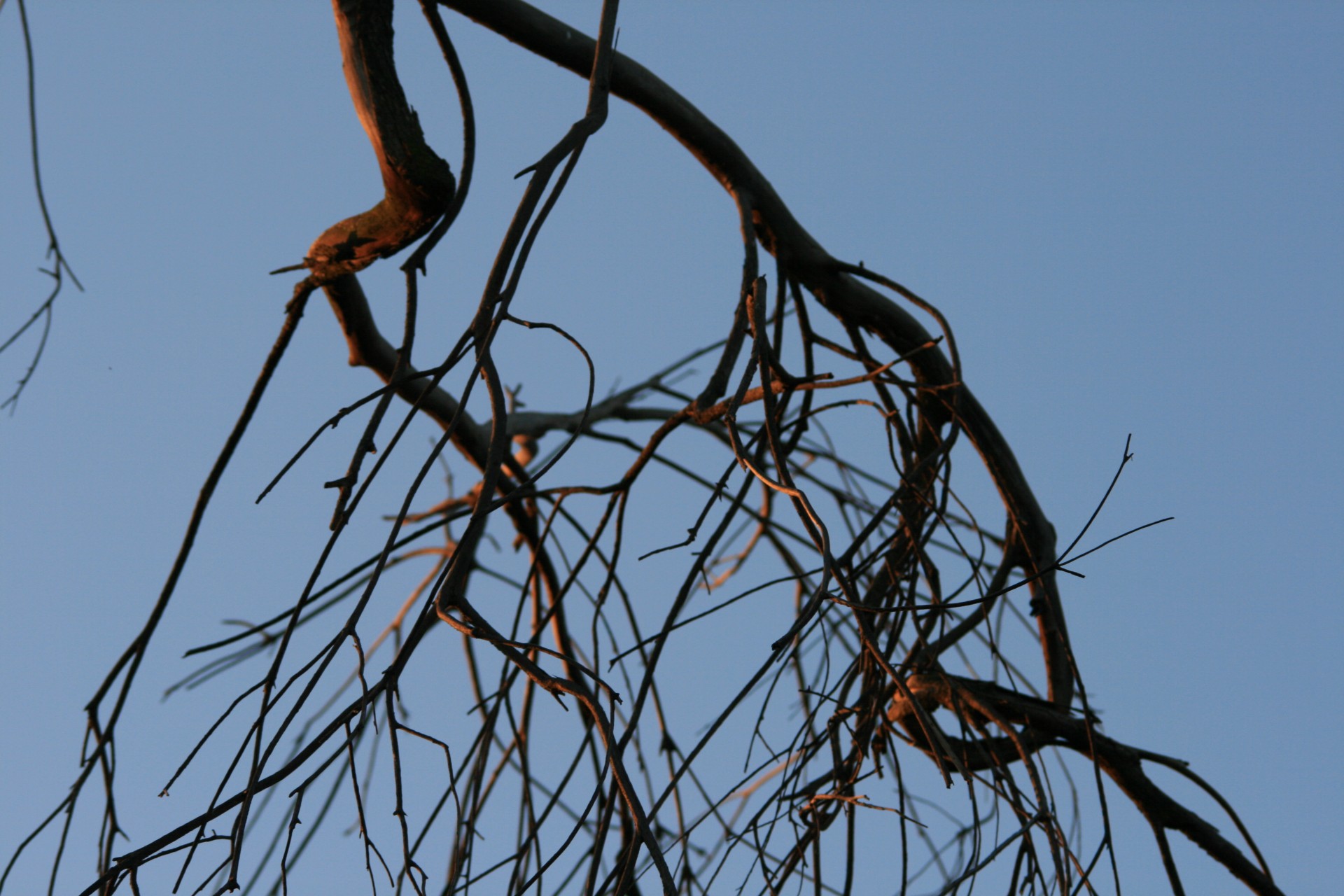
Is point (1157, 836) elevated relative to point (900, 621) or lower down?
lower down

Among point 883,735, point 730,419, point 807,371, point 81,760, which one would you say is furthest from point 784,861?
point 81,760

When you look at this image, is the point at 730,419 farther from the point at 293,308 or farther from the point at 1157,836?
the point at 1157,836

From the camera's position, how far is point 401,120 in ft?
4.18

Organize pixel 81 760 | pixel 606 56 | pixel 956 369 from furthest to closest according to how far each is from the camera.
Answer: pixel 956 369 < pixel 81 760 < pixel 606 56

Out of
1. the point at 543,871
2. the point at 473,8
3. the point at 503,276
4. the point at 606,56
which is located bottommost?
the point at 543,871

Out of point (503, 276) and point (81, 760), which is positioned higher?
point (503, 276)

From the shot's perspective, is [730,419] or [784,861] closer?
[730,419]

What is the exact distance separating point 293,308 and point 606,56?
2.08 ft

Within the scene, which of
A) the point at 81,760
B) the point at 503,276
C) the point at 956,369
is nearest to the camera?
the point at 503,276

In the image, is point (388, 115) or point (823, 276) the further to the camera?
point (823, 276)

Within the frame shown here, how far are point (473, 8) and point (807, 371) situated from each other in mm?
569

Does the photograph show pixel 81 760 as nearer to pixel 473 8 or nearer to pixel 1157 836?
pixel 473 8

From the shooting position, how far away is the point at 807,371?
151 cm

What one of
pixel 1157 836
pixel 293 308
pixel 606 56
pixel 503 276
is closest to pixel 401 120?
pixel 293 308
